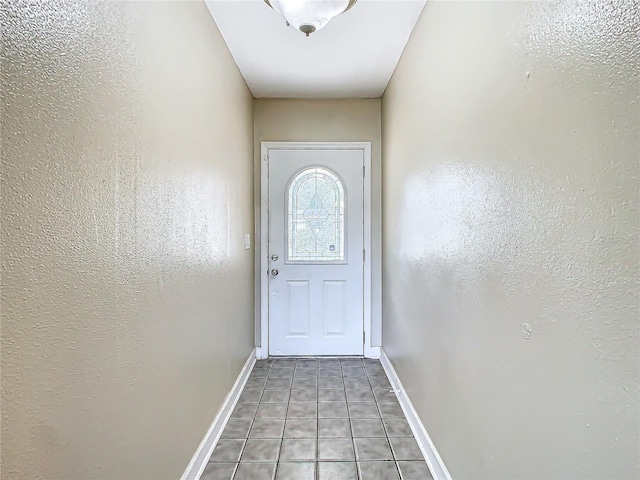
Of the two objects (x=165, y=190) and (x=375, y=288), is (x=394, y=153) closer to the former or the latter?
(x=375, y=288)

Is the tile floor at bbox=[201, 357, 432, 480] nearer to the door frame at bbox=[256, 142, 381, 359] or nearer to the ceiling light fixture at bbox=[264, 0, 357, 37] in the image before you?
the door frame at bbox=[256, 142, 381, 359]

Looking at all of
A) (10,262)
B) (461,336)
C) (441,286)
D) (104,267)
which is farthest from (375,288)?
(10,262)

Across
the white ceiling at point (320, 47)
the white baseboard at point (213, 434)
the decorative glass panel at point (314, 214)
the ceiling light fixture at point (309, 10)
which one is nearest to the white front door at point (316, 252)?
the decorative glass panel at point (314, 214)

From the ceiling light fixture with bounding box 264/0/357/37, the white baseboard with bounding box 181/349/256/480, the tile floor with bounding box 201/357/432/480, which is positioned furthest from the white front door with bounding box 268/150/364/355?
the ceiling light fixture with bounding box 264/0/357/37

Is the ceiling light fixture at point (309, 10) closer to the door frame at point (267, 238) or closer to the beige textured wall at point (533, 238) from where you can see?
the beige textured wall at point (533, 238)

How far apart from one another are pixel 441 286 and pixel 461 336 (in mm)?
301

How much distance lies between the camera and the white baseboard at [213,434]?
68.9 inches

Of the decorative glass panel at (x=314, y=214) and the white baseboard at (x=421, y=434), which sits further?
the decorative glass panel at (x=314, y=214)

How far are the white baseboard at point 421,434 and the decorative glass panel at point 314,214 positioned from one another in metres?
1.21

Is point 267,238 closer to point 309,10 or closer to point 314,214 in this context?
point 314,214

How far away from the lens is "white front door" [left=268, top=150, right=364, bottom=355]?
11.2ft

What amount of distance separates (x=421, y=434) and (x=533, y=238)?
147cm

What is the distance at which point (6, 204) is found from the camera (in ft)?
2.27

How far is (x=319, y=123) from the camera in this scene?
134 inches
